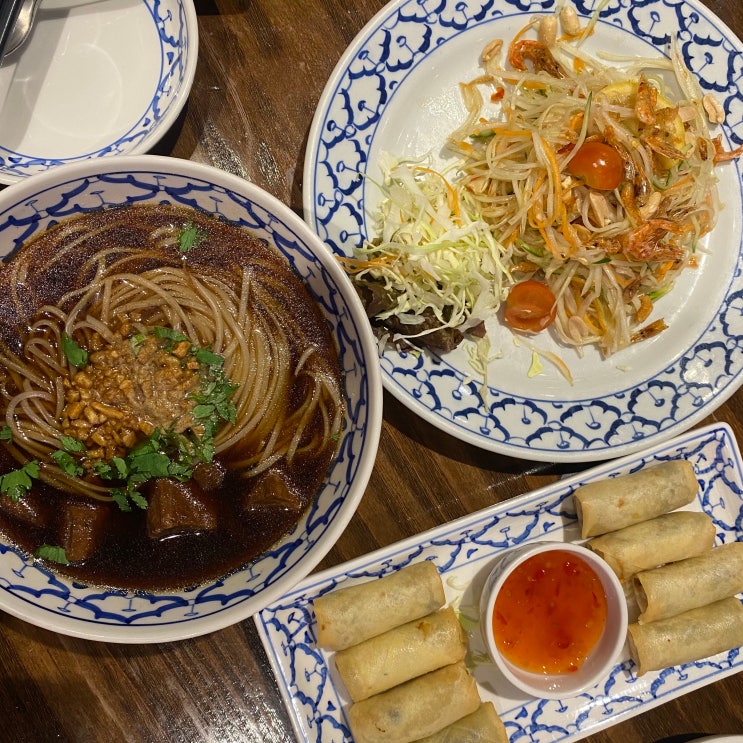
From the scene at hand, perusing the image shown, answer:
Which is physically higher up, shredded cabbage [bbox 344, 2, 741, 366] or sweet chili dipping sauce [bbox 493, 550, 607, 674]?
shredded cabbage [bbox 344, 2, 741, 366]

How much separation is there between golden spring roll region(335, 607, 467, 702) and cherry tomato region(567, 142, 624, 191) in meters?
2.02

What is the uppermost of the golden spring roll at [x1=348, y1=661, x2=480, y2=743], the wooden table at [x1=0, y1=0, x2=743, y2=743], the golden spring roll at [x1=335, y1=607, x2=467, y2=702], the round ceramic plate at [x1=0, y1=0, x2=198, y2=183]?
the round ceramic plate at [x1=0, y1=0, x2=198, y2=183]

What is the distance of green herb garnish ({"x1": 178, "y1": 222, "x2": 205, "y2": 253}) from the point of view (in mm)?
2250

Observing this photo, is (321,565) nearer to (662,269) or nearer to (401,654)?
(401,654)

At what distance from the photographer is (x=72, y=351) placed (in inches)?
88.4

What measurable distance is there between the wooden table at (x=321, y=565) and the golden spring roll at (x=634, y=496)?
45 centimetres

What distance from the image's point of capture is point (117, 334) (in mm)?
2289

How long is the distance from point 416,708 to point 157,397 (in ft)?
5.62

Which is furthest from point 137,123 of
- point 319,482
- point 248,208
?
point 319,482

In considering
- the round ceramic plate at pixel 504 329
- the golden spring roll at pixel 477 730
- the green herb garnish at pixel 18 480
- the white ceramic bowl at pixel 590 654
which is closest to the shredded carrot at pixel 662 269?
the round ceramic plate at pixel 504 329

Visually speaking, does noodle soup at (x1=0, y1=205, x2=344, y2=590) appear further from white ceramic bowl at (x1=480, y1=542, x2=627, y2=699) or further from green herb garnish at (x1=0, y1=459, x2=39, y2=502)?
white ceramic bowl at (x1=480, y1=542, x2=627, y2=699)

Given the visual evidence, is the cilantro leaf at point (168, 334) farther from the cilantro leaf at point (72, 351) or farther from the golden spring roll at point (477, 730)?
the golden spring roll at point (477, 730)

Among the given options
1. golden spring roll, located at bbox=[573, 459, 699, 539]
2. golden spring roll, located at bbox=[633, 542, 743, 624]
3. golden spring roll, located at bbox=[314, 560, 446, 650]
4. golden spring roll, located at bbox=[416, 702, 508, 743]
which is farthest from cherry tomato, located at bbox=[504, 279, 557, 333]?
golden spring roll, located at bbox=[416, 702, 508, 743]

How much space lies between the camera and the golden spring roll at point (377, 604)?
2.65 metres
